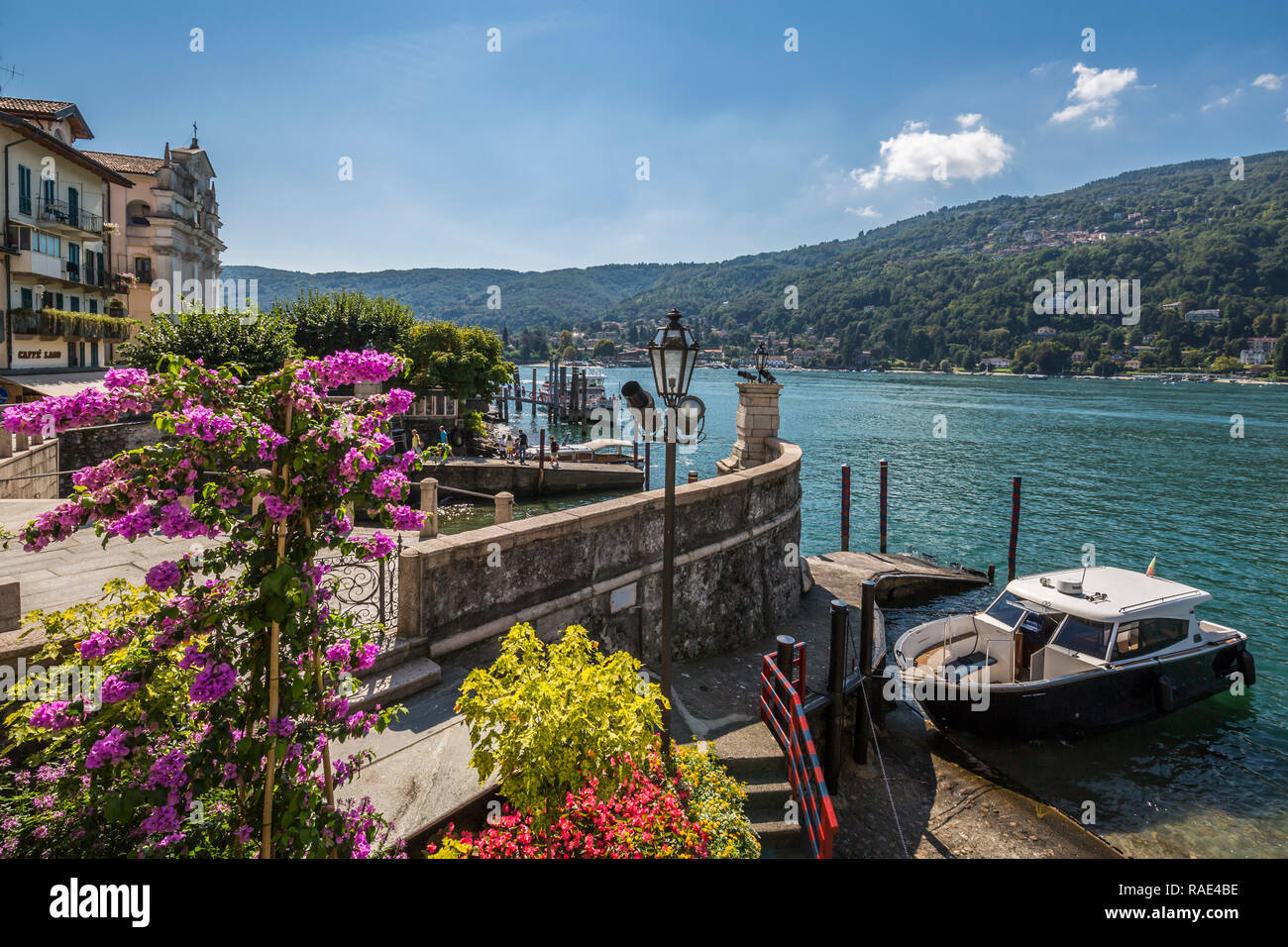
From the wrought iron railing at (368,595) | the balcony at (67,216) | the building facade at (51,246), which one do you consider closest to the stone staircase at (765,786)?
the wrought iron railing at (368,595)

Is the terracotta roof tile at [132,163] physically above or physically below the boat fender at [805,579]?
above

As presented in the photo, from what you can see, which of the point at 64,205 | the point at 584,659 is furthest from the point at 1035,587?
the point at 64,205

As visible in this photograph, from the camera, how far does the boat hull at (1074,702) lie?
11.6 metres

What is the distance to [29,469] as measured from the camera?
14.9m

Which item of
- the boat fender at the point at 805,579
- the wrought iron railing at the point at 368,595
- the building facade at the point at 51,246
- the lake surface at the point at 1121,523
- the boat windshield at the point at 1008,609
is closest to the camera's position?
the wrought iron railing at the point at 368,595

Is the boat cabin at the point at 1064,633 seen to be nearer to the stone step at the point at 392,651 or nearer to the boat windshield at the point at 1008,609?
the boat windshield at the point at 1008,609

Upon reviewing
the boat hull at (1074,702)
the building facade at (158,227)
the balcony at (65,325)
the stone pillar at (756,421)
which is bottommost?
the boat hull at (1074,702)

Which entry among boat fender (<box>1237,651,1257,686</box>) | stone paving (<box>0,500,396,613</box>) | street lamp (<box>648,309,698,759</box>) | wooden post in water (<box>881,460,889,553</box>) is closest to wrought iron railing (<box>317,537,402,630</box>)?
stone paving (<box>0,500,396,613</box>)

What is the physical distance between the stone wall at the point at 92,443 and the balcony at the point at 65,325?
10643 millimetres

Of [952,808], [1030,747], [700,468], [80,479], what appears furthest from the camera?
[700,468]

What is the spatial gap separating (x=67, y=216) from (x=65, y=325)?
5.11 m

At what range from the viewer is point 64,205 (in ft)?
97.5
